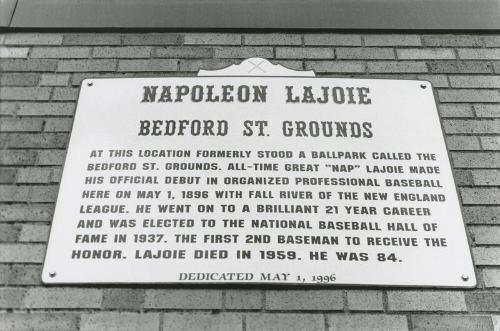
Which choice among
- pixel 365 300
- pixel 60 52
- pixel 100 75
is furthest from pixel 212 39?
pixel 365 300

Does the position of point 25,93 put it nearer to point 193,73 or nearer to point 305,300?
point 193,73

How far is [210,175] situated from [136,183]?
1.21ft

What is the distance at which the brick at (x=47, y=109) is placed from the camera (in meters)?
2.72

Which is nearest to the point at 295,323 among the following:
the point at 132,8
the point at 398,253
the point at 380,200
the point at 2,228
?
the point at 398,253

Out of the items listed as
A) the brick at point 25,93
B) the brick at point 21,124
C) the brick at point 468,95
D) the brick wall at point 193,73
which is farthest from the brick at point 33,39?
the brick at point 468,95

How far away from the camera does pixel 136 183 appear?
242cm

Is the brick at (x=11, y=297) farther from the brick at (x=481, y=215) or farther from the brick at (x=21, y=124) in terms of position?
the brick at (x=481, y=215)

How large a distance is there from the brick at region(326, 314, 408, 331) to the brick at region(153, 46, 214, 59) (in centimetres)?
166

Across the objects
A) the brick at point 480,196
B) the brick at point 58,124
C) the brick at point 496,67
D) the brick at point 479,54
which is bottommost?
the brick at point 480,196

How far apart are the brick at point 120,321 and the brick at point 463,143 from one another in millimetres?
1754

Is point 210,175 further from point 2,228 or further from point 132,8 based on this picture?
point 132,8

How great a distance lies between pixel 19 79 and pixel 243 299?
1.83m

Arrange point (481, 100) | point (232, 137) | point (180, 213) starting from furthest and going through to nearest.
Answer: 1. point (481, 100)
2. point (232, 137)
3. point (180, 213)

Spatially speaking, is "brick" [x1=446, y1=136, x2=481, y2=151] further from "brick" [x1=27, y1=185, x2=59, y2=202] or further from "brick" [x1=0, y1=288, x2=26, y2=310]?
"brick" [x1=0, y1=288, x2=26, y2=310]
